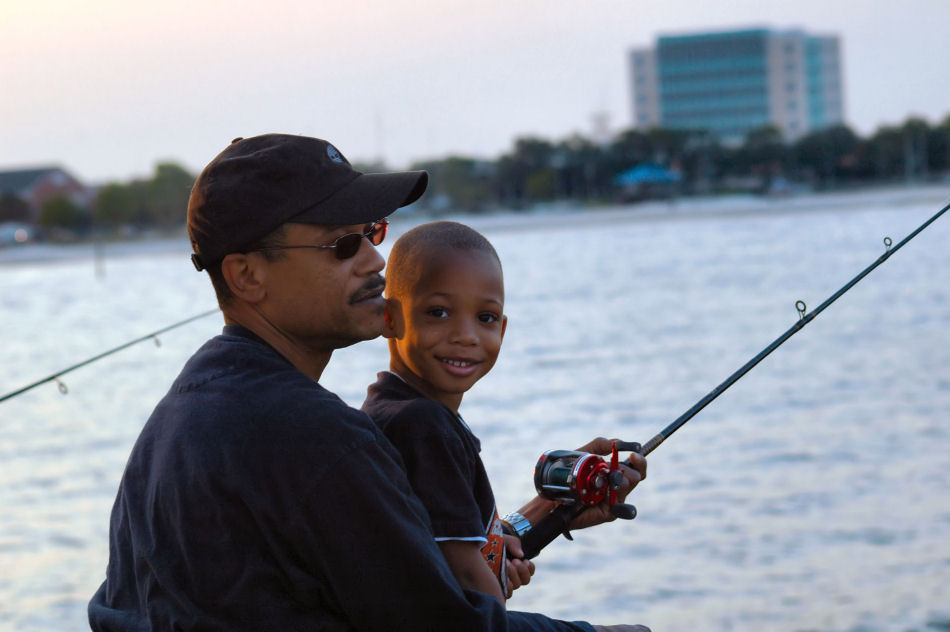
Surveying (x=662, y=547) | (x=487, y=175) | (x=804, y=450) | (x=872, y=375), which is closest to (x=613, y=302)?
(x=872, y=375)

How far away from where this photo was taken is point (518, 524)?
2.61 m

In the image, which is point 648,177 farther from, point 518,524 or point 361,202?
point 361,202

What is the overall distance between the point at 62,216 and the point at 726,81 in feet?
239

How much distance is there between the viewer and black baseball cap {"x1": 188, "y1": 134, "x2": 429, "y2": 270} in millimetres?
2070

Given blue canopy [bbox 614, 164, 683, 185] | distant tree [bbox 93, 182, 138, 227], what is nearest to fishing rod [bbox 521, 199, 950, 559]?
blue canopy [bbox 614, 164, 683, 185]

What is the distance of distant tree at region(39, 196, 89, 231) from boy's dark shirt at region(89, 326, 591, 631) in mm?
81077

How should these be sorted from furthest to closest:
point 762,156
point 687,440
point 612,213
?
point 762,156, point 612,213, point 687,440

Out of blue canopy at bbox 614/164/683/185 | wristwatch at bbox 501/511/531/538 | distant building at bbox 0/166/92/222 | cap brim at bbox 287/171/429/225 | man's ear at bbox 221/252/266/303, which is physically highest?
distant building at bbox 0/166/92/222

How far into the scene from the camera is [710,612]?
572 cm

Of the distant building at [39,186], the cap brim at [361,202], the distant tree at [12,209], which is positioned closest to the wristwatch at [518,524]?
the cap brim at [361,202]

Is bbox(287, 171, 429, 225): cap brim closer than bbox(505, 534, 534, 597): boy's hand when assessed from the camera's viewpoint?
Yes

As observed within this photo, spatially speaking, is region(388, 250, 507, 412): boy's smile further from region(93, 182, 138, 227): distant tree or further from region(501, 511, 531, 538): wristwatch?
region(93, 182, 138, 227): distant tree

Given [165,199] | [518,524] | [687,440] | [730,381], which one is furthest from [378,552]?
[165,199]

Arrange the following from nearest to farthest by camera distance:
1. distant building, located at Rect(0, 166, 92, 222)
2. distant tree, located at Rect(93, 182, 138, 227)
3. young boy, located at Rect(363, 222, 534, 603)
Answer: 1. young boy, located at Rect(363, 222, 534, 603)
2. distant tree, located at Rect(93, 182, 138, 227)
3. distant building, located at Rect(0, 166, 92, 222)
